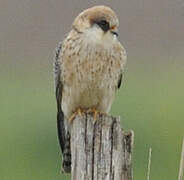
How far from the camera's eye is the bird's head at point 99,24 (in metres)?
8.17

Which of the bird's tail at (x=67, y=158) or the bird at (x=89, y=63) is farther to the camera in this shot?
the bird at (x=89, y=63)

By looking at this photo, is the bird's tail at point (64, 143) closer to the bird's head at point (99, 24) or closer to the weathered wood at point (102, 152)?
the bird's head at point (99, 24)

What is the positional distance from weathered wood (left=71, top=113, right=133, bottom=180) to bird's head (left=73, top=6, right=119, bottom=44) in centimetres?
136

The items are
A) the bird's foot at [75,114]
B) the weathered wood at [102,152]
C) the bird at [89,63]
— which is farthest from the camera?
the bird at [89,63]

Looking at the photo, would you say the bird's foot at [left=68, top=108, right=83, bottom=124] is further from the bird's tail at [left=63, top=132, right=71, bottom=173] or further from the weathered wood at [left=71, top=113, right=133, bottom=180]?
the weathered wood at [left=71, top=113, right=133, bottom=180]

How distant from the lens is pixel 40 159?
12.1 metres

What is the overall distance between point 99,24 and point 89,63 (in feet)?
0.87

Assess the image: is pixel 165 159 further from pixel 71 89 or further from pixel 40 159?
pixel 71 89

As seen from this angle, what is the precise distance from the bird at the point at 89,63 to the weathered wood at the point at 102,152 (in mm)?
1275

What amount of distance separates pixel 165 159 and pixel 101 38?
11.9ft

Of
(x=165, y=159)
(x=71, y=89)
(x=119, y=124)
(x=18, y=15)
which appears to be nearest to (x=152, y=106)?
(x=165, y=159)

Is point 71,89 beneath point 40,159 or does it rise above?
above

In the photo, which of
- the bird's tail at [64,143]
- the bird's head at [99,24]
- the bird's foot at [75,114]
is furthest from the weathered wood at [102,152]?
the bird's head at [99,24]

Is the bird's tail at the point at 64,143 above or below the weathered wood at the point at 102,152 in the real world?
below
